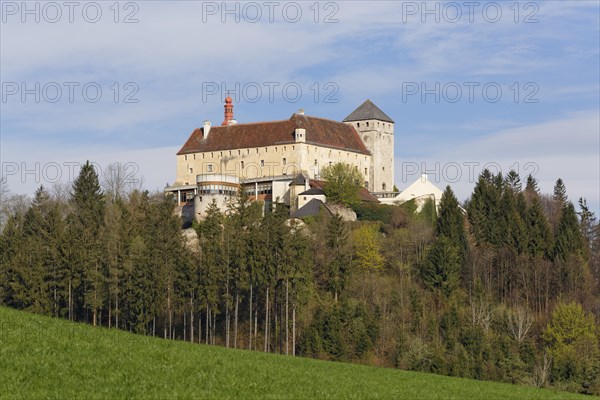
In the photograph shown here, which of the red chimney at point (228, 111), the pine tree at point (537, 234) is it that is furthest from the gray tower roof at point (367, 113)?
the pine tree at point (537, 234)

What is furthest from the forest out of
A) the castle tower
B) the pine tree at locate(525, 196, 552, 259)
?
the castle tower

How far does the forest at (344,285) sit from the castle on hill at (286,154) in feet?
63.6

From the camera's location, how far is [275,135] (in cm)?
11375

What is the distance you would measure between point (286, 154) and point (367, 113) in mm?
13604

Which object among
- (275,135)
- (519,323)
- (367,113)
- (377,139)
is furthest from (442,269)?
(367,113)

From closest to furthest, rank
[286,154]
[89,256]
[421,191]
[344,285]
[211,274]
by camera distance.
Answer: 1. [211,274]
2. [89,256]
3. [344,285]
4. [421,191]
5. [286,154]

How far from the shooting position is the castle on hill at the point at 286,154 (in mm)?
106562

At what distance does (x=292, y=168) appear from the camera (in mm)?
109375

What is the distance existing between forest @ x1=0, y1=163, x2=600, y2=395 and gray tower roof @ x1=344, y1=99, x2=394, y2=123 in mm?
34066

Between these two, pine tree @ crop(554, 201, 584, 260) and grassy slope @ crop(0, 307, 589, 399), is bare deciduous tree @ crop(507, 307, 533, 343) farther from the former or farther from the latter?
grassy slope @ crop(0, 307, 589, 399)

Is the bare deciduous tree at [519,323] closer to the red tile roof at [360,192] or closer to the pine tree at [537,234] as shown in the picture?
the pine tree at [537,234]

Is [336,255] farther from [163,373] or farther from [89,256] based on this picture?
[163,373]

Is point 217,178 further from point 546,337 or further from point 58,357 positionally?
point 58,357

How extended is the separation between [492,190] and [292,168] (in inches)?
1042
